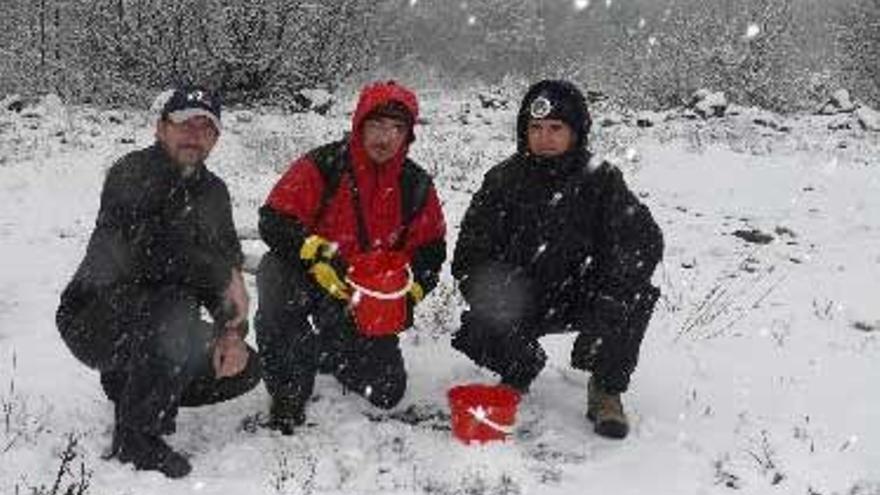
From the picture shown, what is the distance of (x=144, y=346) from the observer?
462cm

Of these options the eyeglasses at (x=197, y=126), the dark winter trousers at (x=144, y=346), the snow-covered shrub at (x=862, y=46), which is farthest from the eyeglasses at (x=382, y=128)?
the snow-covered shrub at (x=862, y=46)

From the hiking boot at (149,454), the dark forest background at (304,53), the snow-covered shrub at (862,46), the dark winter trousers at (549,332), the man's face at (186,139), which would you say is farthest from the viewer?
the snow-covered shrub at (862,46)

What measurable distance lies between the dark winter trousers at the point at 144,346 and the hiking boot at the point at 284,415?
1.21 feet

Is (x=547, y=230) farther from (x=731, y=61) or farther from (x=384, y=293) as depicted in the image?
(x=731, y=61)

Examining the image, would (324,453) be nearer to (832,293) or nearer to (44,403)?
(44,403)

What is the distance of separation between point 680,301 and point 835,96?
12.4 m

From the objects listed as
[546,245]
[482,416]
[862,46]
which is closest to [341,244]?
[546,245]

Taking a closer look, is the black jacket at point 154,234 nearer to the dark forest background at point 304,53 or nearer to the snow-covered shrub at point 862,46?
the dark forest background at point 304,53

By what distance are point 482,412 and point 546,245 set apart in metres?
0.98

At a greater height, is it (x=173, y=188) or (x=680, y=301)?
(x=173, y=188)

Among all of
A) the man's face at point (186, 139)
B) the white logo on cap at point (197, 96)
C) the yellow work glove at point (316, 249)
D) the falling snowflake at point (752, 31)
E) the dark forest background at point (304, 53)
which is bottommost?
the dark forest background at point (304, 53)

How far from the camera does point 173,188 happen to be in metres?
4.83

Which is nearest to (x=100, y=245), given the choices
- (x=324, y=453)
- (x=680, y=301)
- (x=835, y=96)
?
(x=324, y=453)

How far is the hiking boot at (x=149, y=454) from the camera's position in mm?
4559
